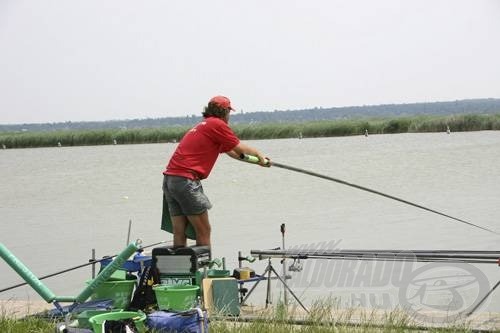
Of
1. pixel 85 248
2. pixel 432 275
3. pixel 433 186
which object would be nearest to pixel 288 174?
pixel 433 186

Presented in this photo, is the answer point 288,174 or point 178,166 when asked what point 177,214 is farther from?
point 288,174

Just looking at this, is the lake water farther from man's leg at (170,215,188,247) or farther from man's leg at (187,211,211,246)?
man's leg at (170,215,188,247)

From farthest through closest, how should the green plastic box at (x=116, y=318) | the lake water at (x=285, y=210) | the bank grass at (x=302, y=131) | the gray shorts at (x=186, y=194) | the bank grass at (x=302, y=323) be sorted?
the bank grass at (x=302, y=131) → the lake water at (x=285, y=210) → the gray shorts at (x=186, y=194) → the bank grass at (x=302, y=323) → the green plastic box at (x=116, y=318)

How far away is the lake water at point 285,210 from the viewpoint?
1017 cm

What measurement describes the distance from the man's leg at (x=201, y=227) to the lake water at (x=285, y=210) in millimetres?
1475

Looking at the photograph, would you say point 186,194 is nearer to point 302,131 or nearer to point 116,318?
point 116,318

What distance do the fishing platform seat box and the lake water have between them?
63.1 inches

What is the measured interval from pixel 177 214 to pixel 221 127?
2.30 feet

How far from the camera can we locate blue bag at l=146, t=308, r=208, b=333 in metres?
4.68

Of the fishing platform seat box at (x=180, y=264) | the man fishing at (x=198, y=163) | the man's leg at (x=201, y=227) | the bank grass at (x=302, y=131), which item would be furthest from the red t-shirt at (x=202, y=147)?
the bank grass at (x=302, y=131)

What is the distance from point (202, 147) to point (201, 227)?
1.82 ft

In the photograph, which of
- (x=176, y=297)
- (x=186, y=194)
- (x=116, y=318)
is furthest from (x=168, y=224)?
(x=116, y=318)

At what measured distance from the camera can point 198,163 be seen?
5848 mm

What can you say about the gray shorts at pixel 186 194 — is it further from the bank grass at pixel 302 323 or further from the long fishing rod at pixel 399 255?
the bank grass at pixel 302 323
